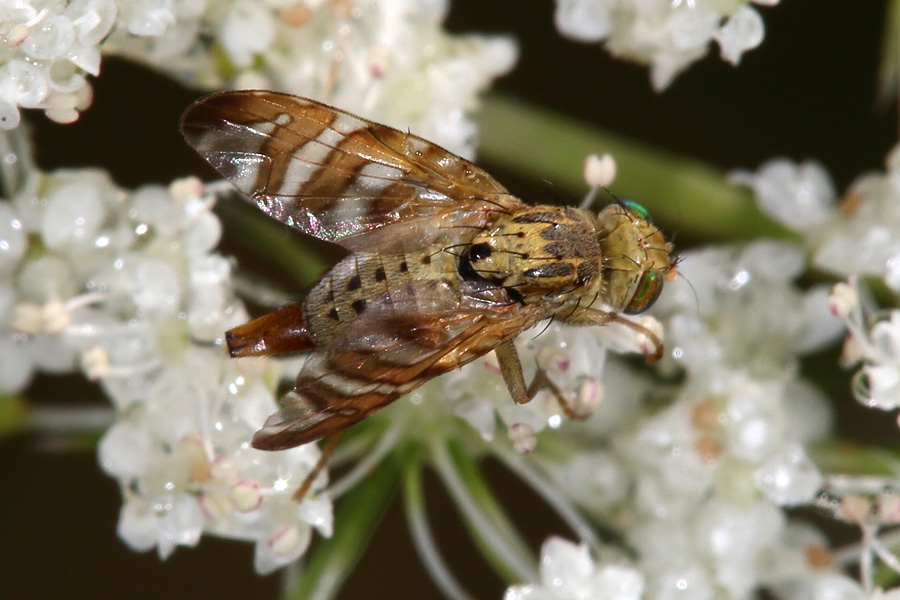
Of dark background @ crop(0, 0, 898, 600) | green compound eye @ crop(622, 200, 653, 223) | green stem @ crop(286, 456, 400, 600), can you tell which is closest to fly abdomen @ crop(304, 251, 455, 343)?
green compound eye @ crop(622, 200, 653, 223)

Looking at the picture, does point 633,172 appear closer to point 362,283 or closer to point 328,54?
point 328,54

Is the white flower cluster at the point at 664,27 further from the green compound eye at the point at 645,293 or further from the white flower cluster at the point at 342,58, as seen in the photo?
the green compound eye at the point at 645,293

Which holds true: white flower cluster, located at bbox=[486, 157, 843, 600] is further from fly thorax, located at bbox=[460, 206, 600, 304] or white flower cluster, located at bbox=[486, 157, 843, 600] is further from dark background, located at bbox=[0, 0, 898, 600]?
dark background, located at bbox=[0, 0, 898, 600]

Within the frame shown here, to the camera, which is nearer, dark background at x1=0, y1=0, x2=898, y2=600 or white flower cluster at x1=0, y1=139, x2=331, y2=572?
white flower cluster at x1=0, y1=139, x2=331, y2=572

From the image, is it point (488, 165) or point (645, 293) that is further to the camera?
point (488, 165)

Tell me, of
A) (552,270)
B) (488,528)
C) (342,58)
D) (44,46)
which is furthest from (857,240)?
(44,46)
